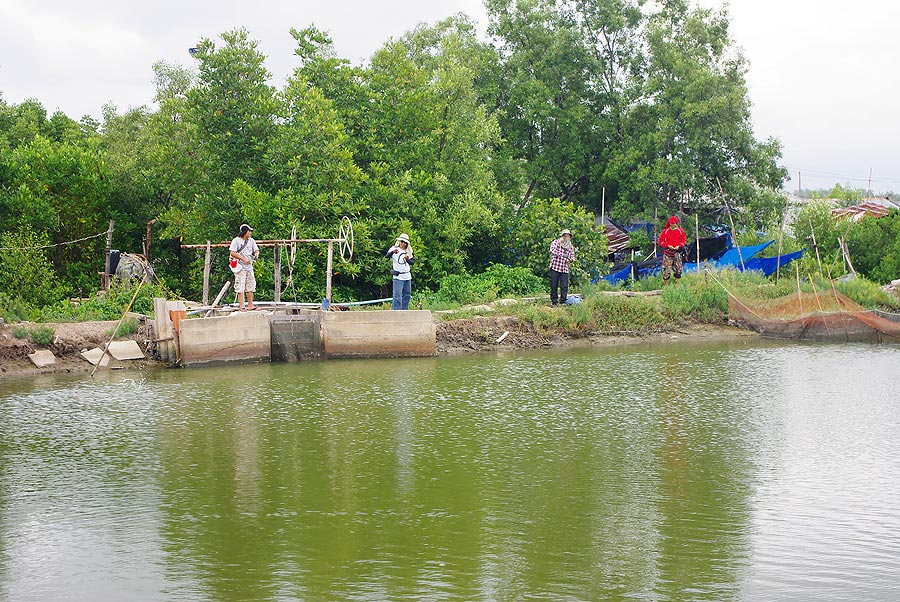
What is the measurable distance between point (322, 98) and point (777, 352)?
10859 mm

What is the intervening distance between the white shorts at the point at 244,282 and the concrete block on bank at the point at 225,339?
57 centimetres

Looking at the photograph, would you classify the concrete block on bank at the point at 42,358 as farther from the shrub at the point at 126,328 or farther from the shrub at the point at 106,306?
the shrub at the point at 106,306

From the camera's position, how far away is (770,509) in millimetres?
7707

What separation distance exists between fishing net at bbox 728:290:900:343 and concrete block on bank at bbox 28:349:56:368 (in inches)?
522

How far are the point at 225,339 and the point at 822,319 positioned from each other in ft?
37.3

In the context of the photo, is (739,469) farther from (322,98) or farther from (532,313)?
(322,98)

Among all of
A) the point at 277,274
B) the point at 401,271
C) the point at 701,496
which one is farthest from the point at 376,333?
the point at 701,496

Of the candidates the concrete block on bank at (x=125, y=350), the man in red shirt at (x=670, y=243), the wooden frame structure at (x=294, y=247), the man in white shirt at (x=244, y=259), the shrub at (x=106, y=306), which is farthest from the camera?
the man in red shirt at (x=670, y=243)

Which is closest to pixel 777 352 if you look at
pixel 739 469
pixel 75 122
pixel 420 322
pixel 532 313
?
pixel 532 313

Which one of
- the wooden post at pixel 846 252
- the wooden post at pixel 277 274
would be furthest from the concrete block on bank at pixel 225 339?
the wooden post at pixel 846 252

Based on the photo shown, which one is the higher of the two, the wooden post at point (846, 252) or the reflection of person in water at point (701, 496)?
the wooden post at point (846, 252)

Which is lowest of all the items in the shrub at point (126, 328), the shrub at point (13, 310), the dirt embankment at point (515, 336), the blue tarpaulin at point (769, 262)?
the dirt embankment at point (515, 336)

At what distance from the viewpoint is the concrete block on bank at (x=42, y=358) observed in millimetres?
15422

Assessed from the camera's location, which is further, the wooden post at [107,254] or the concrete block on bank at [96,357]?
the wooden post at [107,254]
